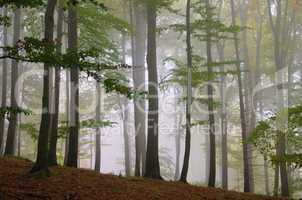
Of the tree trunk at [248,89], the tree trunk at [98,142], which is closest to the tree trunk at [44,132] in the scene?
the tree trunk at [98,142]

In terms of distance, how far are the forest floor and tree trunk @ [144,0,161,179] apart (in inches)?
62.9

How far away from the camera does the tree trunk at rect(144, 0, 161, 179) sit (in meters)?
14.3

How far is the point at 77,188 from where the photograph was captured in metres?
9.68

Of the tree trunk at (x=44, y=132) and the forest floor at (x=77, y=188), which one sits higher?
A: the tree trunk at (x=44, y=132)

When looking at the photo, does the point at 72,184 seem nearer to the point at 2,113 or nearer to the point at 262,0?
the point at 2,113

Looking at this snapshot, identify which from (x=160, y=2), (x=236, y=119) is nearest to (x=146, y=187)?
(x=160, y=2)

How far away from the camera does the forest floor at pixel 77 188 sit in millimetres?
8555

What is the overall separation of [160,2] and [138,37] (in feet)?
24.3

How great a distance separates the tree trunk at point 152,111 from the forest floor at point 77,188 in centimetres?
160

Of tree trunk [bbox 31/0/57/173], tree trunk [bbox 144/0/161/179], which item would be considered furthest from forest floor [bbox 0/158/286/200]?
tree trunk [bbox 144/0/161/179]

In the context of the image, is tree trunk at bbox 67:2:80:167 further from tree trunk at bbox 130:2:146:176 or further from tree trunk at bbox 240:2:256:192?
tree trunk at bbox 240:2:256:192

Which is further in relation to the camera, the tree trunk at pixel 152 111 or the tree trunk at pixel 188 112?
the tree trunk at pixel 188 112

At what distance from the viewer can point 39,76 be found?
2958 cm

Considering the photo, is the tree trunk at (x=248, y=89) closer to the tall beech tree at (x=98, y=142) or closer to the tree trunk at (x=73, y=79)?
the tall beech tree at (x=98, y=142)
